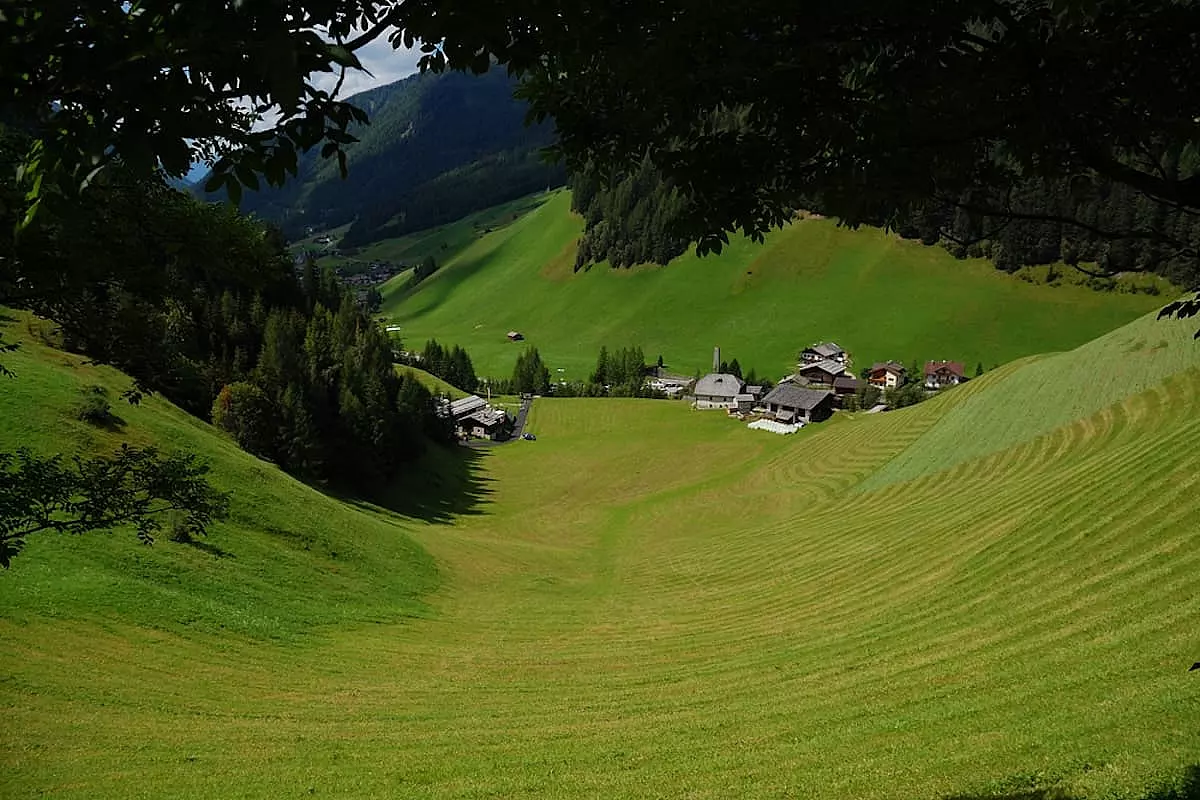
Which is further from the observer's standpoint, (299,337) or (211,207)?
(299,337)

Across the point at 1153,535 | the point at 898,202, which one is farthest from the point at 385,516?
the point at 898,202

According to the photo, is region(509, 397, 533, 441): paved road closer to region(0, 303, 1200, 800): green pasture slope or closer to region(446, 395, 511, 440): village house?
region(446, 395, 511, 440): village house

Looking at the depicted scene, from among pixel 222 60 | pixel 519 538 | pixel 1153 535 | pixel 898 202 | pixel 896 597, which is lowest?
pixel 519 538

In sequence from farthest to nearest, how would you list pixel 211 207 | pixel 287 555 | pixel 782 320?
pixel 782 320, pixel 287 555, pixel 211 207

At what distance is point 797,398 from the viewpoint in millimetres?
105125

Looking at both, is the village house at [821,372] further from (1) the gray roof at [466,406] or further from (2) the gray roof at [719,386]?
(1) the gray roof at [466,406]

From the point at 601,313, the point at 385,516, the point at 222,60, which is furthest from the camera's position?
the point at 601,313

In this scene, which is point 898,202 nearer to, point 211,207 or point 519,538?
point 211,207

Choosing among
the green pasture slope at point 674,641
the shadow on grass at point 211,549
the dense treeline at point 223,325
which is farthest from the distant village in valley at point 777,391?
the shadow on grass at point 211,549

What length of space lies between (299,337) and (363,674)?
55.7m

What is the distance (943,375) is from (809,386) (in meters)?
23.3

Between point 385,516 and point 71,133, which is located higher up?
point 71,133

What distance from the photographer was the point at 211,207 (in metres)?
9.28

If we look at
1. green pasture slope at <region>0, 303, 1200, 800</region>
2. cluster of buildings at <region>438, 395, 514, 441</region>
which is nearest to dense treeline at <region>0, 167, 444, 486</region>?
green pasture slope at <region>0, 303, 1200, 800</region>
